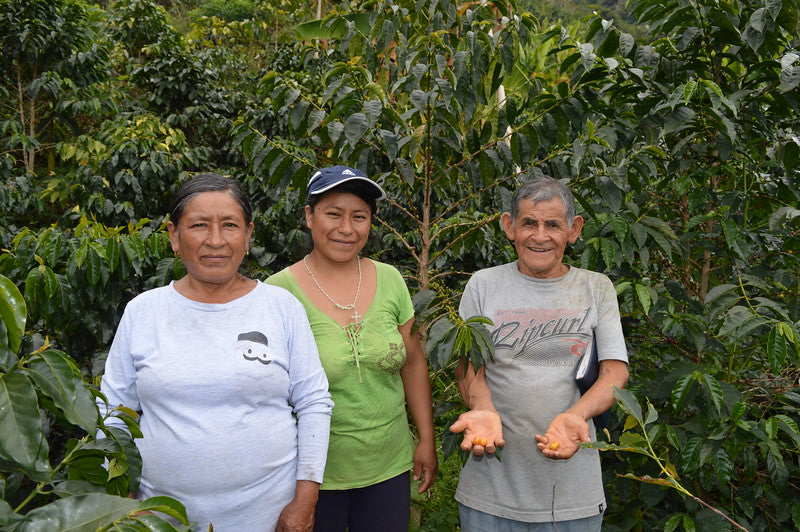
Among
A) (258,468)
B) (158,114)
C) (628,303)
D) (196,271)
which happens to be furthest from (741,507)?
(158,114)

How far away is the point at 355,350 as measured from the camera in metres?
1.67

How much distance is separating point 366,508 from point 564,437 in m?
0.69

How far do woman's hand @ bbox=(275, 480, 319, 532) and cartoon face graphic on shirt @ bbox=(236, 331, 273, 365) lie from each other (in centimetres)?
35

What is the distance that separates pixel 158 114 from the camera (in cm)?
714

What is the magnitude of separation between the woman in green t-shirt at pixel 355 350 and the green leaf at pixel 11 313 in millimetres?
905

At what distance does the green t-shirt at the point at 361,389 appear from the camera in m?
1.68

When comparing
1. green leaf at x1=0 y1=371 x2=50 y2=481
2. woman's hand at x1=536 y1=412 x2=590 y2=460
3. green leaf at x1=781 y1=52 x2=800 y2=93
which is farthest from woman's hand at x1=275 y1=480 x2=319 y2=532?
green leaf at x1=781 y1=52 x2=800 y2=93

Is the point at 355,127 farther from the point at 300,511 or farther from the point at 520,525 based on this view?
the point at 520,525

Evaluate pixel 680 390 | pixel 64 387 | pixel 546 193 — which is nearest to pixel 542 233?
pixel 546 193

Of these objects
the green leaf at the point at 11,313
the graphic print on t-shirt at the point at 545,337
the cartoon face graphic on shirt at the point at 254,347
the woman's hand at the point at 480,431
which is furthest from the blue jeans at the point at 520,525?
the green leaf at the point at 11,313

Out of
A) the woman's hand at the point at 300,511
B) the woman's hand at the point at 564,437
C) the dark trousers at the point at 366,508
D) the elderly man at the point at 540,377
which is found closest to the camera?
the woman's hand at the point at 564,437

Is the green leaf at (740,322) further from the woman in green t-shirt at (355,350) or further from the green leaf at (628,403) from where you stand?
the woman in green t-shirt at (355,350)

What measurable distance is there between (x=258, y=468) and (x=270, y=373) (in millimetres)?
234

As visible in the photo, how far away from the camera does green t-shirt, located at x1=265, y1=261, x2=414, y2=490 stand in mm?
1678
